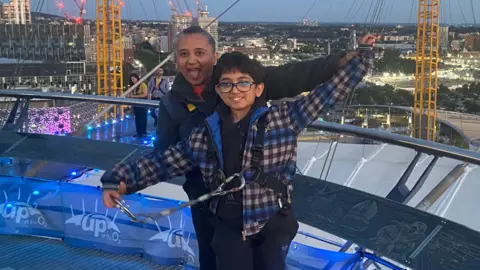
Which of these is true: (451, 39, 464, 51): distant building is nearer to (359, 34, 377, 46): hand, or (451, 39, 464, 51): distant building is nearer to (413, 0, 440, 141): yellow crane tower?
(413, 0, 440, 141): yellow crane tower

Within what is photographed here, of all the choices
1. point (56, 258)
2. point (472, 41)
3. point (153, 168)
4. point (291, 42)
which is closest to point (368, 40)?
point (153, 168)

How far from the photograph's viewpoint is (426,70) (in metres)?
37.0

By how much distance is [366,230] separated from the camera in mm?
3021

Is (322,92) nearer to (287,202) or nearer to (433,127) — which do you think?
(287,202)

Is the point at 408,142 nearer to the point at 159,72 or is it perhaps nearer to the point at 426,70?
the point at 159,72

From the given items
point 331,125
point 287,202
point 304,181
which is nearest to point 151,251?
point 304,181

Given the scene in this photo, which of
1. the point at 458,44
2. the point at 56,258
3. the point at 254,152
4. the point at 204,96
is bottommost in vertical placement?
the point at 56,258

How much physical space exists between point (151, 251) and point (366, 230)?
1490mm

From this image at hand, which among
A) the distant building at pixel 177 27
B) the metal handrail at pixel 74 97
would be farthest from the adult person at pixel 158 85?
the metal handrail at pixel 74 97

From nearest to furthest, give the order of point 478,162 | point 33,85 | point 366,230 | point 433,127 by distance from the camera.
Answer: point 478,162
point 366,230
point 33,85
point 433,127

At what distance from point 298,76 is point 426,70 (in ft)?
120

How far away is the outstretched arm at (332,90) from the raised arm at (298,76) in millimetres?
40

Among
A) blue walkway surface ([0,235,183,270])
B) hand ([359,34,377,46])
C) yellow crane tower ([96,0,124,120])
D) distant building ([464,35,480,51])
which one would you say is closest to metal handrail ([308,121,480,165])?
hand ([359,34,377,46])

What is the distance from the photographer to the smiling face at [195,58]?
2.47m
